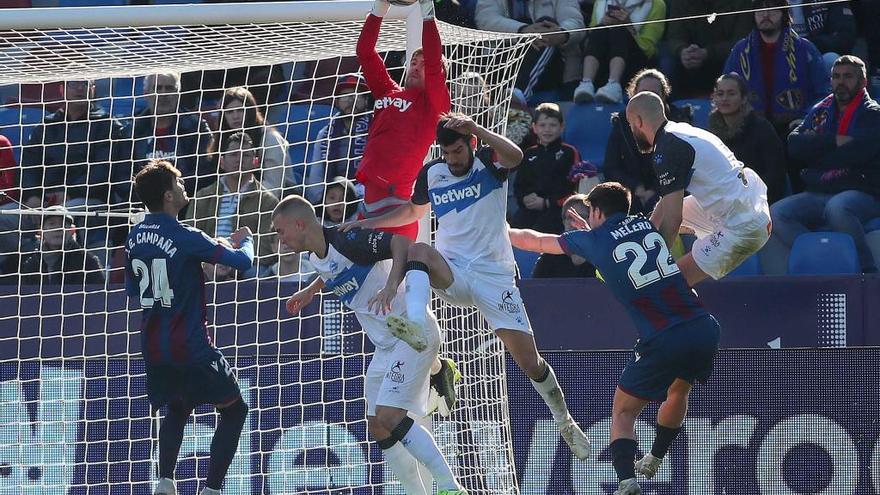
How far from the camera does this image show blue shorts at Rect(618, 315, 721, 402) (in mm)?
7684

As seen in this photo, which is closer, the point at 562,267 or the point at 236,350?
the point at 236,350

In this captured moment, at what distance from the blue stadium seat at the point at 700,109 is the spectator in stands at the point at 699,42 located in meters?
0.27

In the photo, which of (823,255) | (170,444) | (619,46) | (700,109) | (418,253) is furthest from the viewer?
(619,46)

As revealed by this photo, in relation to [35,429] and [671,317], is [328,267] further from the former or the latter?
[35,429]

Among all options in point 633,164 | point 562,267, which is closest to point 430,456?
point 562,267

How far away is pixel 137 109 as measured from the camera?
12.4 meters

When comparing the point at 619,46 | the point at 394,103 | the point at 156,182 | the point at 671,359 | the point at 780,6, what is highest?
the point at 780,6

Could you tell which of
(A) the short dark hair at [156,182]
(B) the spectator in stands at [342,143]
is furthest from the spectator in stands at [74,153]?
(A) the short dark hair at [156,182]

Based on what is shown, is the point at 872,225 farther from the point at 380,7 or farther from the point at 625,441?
the point at 380,7

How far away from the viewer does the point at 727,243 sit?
26.8 feet

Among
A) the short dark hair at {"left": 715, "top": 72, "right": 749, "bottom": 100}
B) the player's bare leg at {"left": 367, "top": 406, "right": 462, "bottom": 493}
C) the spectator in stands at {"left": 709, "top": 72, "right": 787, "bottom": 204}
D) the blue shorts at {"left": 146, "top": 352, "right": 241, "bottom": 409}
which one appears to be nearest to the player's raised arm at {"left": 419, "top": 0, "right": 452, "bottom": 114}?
the player's bare leg at {"left": 367, "top": 406, "right": 462, "bottom": 493}

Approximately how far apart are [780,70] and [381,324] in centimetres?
495

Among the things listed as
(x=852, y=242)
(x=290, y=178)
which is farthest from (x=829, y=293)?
(x=290, y=178)

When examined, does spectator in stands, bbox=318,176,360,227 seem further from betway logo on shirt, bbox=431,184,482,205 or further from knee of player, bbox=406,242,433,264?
knee of player, bbox=406,242,433,264
